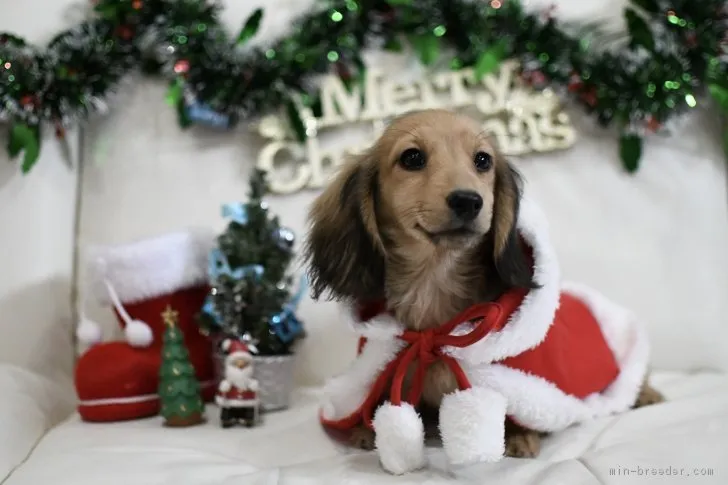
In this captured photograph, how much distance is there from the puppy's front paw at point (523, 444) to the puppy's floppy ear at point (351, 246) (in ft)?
1.14

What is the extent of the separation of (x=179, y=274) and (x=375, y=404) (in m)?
0.64

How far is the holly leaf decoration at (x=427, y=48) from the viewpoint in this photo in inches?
69.2

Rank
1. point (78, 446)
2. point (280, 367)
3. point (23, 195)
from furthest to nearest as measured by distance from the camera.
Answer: point (23, 195), point (280, 367), point (78, 446)

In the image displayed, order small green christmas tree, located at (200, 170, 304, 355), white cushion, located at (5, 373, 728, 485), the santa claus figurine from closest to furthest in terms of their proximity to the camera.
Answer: white cushion, located at (5, 373, 728, 485) < the santa claus figurine < small green christmas tree, located at (200, 170, 304, 355)

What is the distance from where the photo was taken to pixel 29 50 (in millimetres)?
1703

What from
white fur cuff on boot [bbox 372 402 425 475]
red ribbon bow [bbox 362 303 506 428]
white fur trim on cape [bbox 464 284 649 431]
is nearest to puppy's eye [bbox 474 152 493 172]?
red ribbon bow [bbox 362 303 506 428]

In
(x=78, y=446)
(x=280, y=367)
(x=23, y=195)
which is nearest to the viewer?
(x=78, y=446)

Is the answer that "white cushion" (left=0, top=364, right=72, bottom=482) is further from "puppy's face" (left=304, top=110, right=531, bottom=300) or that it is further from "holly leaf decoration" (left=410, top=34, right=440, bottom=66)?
"holly leaf decoration" (left=410, top=34, right=440, bottom=66)

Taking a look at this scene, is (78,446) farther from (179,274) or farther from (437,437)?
(437,437)

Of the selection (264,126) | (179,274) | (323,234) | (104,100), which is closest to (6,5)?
(104,100)

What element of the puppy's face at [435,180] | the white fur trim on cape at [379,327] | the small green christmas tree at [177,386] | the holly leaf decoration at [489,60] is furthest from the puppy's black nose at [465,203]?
the holly leaf decoration at [489,60]

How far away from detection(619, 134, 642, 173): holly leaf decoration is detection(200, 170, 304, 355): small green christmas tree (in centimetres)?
95

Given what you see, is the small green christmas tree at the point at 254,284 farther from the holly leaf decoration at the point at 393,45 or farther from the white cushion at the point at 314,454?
the holly leaf decoration at the point at 393,45

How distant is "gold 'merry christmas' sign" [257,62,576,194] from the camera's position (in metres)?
1.78
